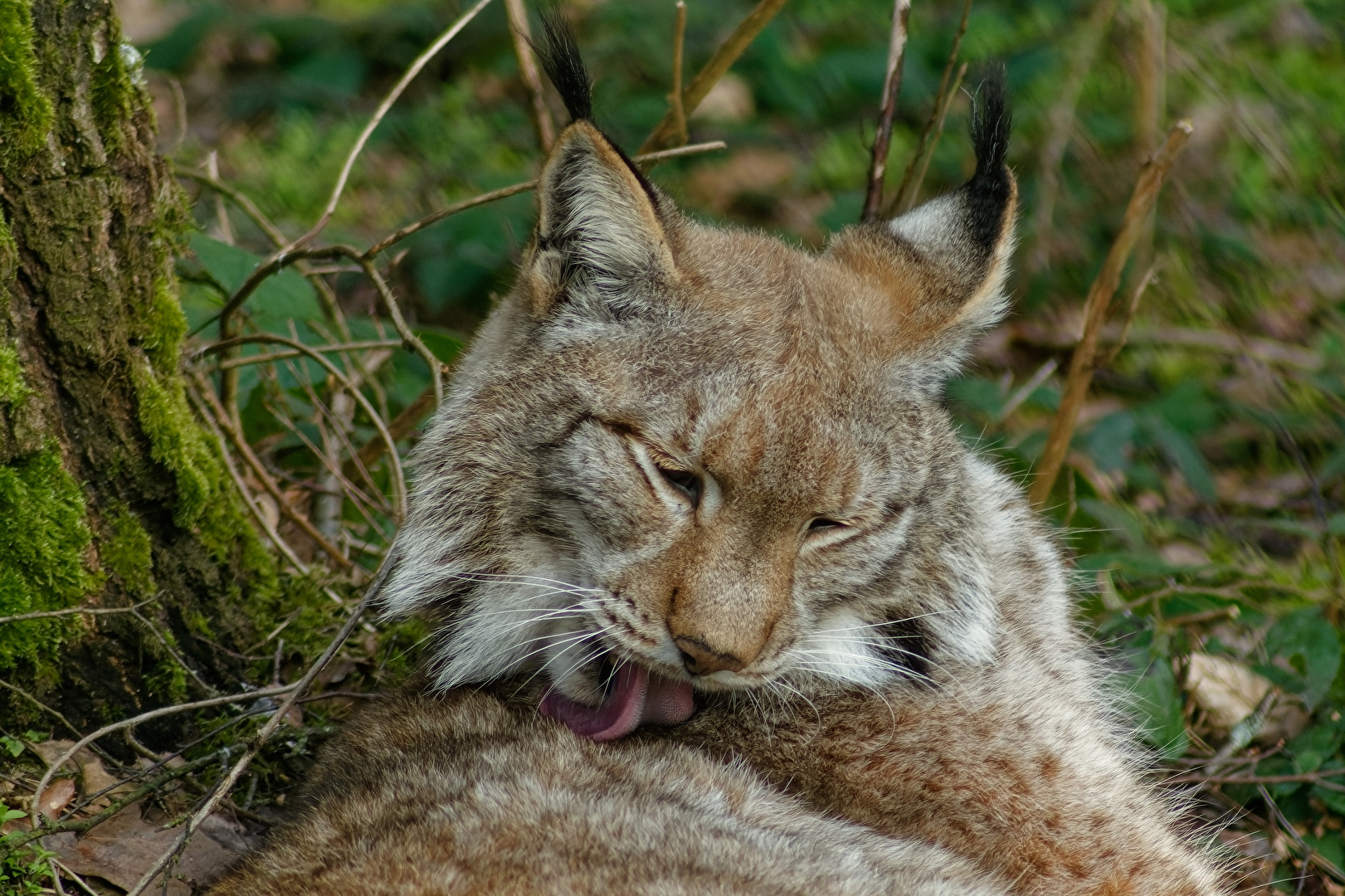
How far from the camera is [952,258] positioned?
400 cm

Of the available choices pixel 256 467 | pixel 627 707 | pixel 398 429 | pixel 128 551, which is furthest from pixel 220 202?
pixel 627 707

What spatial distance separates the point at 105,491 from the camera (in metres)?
3.71

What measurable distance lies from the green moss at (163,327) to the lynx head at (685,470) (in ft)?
2.61

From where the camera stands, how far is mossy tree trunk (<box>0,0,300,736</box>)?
3.39m

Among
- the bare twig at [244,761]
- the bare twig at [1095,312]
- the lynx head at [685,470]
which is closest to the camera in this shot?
the bare twig at [244,761]

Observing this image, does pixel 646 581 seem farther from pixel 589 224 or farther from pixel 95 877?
pixel 95 877

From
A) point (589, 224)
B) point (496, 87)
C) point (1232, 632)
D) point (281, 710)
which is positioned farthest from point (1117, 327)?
point (281, 710)

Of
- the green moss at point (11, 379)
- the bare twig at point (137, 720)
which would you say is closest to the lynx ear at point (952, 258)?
the bare twig at point (137, 720)

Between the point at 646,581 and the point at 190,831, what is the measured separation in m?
1.21

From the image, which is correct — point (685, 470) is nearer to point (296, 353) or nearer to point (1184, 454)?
point (296, 353)

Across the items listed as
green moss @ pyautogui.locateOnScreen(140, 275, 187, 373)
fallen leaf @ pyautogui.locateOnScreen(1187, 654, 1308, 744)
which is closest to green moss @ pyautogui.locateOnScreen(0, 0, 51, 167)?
green moss @ pyautogui.locateOnScreen(140, 275, 187, 373)

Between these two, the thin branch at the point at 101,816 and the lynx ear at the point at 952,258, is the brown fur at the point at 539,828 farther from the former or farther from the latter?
the lynx ear at the point at 952,258

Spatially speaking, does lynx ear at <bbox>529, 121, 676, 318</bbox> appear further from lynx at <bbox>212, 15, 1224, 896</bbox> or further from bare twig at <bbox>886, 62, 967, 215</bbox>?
bare twig at <bbox>886, 62, 967, 215</bbox>

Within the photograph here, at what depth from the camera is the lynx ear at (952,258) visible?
3.81 metres
